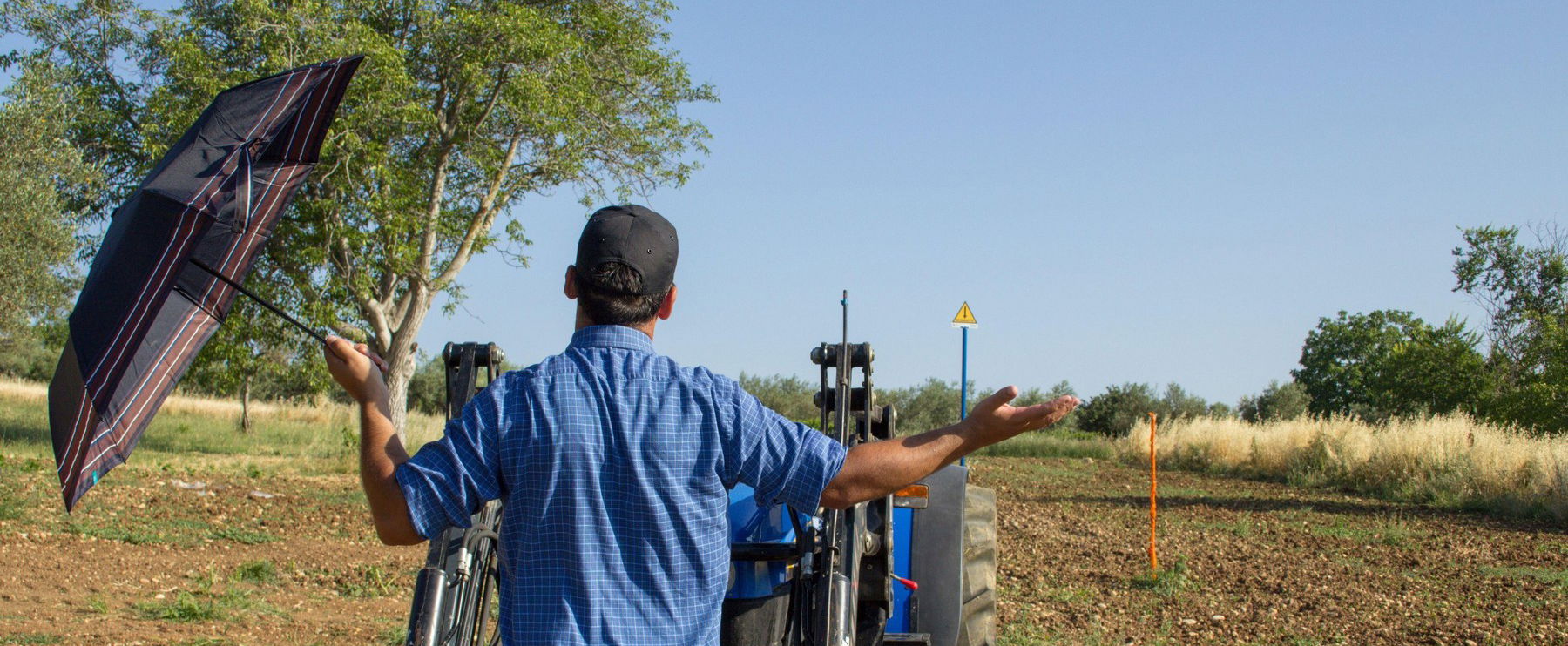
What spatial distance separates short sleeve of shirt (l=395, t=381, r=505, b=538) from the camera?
2186 millimetres

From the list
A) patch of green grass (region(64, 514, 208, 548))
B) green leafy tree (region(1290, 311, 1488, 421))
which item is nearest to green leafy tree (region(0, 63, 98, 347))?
patch of green grass (region(64, 514, 208, 548))

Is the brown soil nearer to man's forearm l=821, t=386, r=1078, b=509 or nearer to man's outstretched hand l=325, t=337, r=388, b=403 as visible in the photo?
→ man's forearm l=821, t=386, r=1078, b=509

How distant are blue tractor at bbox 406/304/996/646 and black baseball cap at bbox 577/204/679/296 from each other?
1.65 ft

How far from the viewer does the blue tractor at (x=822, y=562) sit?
125 inches

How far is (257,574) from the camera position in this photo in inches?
362

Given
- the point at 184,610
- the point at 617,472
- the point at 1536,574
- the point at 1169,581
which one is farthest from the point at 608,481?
the point at 1536,574

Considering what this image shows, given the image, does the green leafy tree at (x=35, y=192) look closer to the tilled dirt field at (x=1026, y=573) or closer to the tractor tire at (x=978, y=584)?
the tilled dirt field at (x=1026, y=573)

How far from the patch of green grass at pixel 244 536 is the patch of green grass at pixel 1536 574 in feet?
34.1

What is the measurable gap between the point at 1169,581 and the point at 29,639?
301 inches

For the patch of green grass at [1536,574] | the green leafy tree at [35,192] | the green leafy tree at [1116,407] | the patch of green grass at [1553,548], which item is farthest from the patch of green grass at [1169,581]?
the green leafy tree at [1116,407]

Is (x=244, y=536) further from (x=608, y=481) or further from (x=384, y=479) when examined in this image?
(x=608, y=481)

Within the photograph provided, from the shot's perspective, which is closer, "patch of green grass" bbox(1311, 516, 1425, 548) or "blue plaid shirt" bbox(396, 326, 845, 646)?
"blue plaid shirt" bbox(396, 326, 845, 646)

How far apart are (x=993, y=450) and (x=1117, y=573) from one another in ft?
75.7

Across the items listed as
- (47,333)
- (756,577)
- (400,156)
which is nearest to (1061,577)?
(756,577)
